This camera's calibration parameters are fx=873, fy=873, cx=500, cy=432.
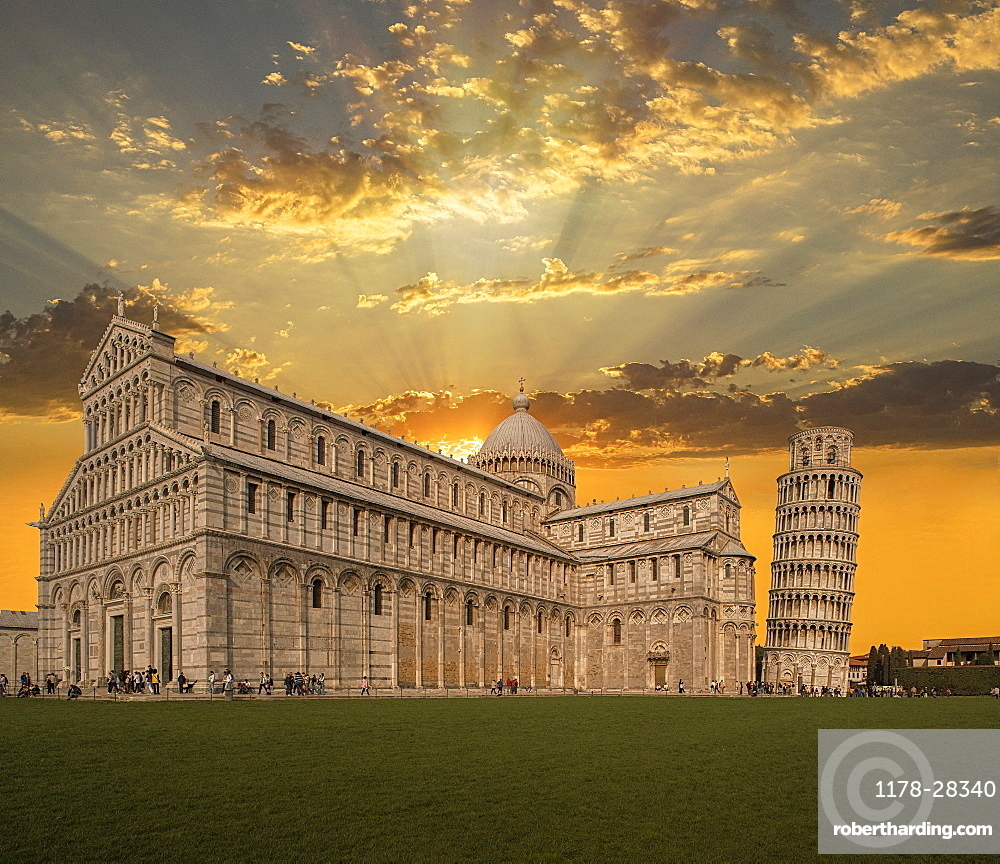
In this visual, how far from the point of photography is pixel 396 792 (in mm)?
14914

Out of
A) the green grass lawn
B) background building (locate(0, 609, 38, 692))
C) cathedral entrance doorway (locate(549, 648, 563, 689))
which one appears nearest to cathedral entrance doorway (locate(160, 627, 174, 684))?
the green grass lawn

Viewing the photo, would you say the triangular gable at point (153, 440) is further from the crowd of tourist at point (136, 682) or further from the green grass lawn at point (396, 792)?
the green grass lawn at point (396, 792)

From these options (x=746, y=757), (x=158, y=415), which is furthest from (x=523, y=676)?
(x=746, y=757)

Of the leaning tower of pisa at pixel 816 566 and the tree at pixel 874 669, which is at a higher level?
the leaning tower of pisa at pixel 816 566

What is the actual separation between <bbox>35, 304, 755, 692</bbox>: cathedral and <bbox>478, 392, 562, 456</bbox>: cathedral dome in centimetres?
930

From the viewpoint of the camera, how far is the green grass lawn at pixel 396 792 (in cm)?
1168

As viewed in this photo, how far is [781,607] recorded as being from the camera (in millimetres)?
100562

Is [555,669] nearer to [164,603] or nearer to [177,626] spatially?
[164,603]

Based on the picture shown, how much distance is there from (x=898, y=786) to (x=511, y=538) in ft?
188

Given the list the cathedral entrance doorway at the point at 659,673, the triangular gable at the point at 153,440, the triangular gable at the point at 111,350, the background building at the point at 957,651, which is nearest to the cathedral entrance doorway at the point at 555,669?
the cathedral entrance doorway at the point at 659,673

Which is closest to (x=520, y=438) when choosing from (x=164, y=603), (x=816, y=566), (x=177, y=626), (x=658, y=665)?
(x=658, y=665)

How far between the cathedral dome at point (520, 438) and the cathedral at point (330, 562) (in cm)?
930

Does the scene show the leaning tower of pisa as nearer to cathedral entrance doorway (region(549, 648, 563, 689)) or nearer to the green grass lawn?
cathedral entrance doorway (region(549, 648, 563, 689))

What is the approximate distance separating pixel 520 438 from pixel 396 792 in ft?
252
